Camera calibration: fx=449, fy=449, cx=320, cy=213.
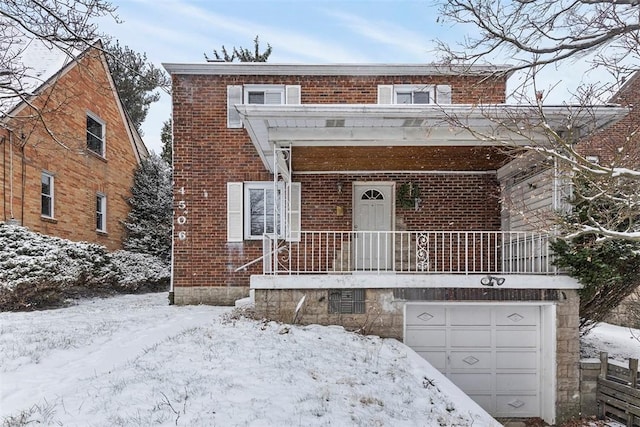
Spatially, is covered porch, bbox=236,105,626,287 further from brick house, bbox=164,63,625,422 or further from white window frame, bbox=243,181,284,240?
white window frame, bbox=243,181,284,240

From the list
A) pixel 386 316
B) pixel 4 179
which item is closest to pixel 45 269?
pixel 4 179

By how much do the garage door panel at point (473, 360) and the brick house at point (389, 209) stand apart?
0.02 meters

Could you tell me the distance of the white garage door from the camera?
7535 millimetres

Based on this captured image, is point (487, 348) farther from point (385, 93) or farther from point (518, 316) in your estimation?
point (385, 93)

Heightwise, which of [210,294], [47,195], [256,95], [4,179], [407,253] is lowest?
[210,294]

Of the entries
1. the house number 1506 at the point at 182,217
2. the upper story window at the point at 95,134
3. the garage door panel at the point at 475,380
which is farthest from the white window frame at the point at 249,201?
the upper story window at the point at 95,134

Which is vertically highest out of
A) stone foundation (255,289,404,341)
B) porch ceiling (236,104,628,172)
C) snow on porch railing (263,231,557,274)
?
porch ceiling (236,104,628,172)

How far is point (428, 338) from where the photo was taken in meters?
7.59

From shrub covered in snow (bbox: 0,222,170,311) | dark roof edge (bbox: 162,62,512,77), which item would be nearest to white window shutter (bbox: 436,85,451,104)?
dark roof edge (bbox: 162,62,512,77)

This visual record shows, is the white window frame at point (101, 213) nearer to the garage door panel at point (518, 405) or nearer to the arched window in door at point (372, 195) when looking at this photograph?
the arched window in door at point (372, 195)

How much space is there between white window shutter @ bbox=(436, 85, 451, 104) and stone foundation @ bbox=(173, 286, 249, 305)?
638 cm

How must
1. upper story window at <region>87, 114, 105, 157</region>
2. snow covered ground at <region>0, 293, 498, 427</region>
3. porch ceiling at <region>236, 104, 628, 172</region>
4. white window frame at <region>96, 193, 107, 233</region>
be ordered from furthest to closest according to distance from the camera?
white window frame at <region>96, 193, 107, 233</region>, upper story window at <region>87, 114, 105, 157</region>, porch ceiling at <region>236, 104, 628, 172</region>, snow covered ground at <region>0, 293, 498, 427</region>

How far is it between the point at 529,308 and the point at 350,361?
142 inches

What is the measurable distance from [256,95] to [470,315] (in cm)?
682
